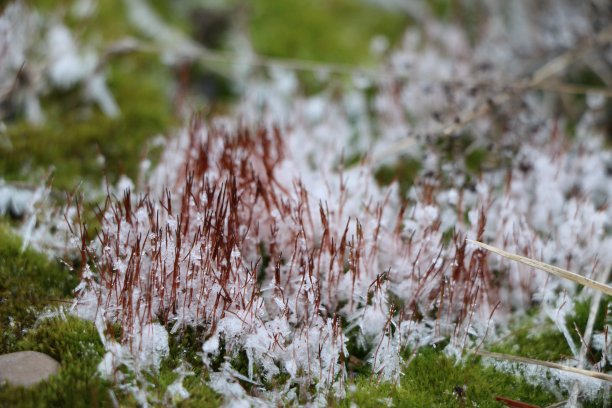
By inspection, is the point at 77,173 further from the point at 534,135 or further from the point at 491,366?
the point at 534,135

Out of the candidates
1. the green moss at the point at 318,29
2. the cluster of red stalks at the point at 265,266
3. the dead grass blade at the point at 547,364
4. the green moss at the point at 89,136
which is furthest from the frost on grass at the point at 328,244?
the green moss at the point at 318,29

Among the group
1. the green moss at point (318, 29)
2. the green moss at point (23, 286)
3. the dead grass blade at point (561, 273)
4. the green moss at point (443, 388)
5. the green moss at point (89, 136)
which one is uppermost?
the green moss at point (318, 29)

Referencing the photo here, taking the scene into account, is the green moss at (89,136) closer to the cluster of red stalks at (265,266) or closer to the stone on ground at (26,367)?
the cluster of red stalks at (265,266)

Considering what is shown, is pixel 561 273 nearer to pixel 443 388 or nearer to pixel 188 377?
pixel 443 388

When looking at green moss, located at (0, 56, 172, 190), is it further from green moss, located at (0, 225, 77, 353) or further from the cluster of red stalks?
the cluster of red stalks

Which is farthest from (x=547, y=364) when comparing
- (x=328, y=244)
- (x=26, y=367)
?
(x=26, y=367)

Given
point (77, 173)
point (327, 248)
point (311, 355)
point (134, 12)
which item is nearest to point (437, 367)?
point (311, 355)
